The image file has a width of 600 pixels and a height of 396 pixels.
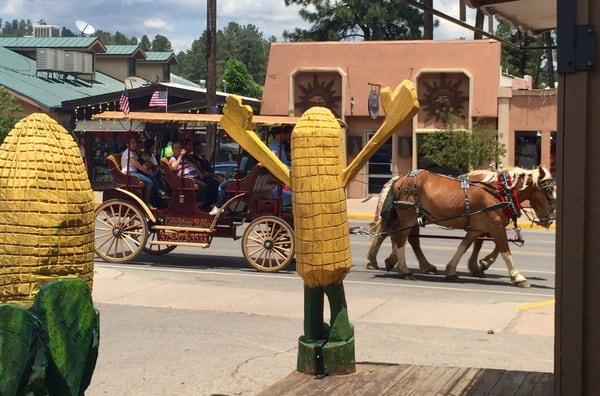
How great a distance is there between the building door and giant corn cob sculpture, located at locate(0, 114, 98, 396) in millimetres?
26426

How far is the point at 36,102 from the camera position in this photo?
107 ft

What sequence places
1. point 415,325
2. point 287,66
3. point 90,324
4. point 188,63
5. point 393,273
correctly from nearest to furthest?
point 90,324
point 415,325
point 393,273
point 287,66
point 188,63

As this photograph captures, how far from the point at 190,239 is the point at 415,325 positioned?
212 inches

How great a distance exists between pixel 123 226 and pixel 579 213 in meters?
11.2

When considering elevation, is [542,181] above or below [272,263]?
above

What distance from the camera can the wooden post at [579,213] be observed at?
10.9 feet

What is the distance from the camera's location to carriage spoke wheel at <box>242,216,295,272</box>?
43.0 feet

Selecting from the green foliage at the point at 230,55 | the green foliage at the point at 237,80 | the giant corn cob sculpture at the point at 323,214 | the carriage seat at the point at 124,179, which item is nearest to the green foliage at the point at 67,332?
the giant corn cob sculpture at the point at 323,214

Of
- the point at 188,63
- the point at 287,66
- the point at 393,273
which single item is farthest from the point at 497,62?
the point at 188,63

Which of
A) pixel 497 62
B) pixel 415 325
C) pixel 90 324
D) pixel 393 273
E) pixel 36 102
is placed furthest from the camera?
pixel 36 102

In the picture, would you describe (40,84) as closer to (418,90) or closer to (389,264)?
(418,90)

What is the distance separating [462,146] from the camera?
2609 centimetres

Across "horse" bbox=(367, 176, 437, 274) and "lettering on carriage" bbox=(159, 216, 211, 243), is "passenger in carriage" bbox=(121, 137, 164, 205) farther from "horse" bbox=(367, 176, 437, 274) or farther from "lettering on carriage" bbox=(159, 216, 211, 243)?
"horse" bbox=(367, 176, 437, 274)

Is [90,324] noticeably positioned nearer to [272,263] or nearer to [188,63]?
[272,263]
